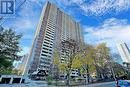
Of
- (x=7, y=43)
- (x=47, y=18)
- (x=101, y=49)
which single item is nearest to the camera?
(x=7, y=43)

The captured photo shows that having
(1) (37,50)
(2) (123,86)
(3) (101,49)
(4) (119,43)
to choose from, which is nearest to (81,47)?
(3) (101,49)

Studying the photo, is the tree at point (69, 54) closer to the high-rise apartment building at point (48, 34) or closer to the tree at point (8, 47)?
the tree at point (8, 47)

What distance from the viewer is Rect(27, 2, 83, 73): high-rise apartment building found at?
103 metres

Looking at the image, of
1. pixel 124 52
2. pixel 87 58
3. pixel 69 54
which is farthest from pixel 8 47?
pixel 124 52

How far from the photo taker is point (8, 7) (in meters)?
16.3

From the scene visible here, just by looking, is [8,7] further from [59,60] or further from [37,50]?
[37,50]

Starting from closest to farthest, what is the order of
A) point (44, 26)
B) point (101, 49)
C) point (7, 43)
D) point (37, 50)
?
point (7, 43), point (101, 49), point (37, 50), point (44, 26)

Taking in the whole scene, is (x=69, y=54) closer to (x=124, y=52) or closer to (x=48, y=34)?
(x=48, y=34)

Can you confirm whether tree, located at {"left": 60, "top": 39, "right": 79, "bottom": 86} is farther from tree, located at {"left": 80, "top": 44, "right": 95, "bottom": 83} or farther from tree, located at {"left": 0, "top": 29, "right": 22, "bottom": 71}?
tree, located at {"left": 0, "top": 29, "right": 22, "bottom": 71}

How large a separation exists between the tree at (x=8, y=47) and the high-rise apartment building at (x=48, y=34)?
5018 centimetres

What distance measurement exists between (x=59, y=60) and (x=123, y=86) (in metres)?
28.1

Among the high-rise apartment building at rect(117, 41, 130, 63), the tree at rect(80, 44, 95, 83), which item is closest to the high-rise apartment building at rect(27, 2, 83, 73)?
the high-rise apartment building at rect(117, 41, 130, 63)

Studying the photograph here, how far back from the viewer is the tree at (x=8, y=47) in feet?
105

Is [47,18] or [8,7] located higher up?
[47,18]
